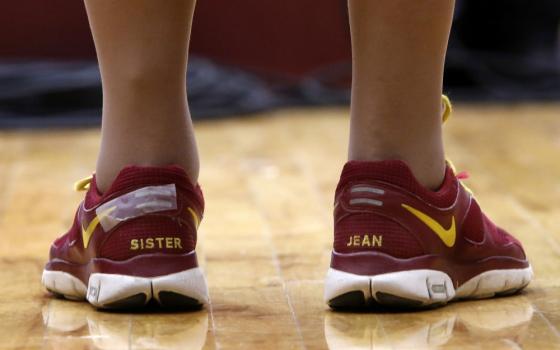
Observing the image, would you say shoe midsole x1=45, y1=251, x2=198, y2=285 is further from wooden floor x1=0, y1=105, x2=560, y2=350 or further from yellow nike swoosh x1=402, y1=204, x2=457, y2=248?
yellow nike swoosh x1=402, y1=204, x2=457, y2=248

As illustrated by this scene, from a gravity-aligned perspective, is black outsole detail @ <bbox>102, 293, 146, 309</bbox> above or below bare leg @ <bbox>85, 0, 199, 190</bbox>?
below

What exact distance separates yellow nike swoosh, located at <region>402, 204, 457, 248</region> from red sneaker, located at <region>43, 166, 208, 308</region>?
0.23 metres

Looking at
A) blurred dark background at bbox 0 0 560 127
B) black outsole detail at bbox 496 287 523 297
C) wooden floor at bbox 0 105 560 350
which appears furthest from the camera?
blurred dark background at bbox 0 0 560 127

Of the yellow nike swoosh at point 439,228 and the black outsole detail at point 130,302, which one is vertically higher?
the yellow nike swoosh at point 439,228

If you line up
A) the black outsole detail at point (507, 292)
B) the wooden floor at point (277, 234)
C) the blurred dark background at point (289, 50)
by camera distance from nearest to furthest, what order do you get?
the wooden floor at point (277, 234)
the black outsole detail at point (507, 292)
the blurred dark background at point (289, 50)

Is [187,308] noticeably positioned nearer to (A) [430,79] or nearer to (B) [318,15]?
(A) [430,79]

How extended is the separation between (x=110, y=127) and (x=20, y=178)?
0.87 metres

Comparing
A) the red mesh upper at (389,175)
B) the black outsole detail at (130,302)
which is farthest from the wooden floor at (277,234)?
the red mesh upper at (389,175)

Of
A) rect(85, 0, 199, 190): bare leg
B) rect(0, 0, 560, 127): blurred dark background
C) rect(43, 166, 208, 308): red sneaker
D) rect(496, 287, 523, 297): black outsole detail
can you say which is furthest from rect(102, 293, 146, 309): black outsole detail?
rect(0, 0, 560, 127): blurred dark background

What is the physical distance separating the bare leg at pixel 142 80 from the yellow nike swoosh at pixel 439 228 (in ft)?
0.81

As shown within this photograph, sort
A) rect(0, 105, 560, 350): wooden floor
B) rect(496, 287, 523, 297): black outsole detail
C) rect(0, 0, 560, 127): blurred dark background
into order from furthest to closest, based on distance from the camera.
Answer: rect(0, 0, 560, 127): blurred dark background
rect(496, 287, 523, 297): black outsole detail
rect(0, 105, 560, 350): wooden floor

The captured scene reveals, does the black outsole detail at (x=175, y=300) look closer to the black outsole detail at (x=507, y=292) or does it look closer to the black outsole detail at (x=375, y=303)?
the black outsole detail at (x=375, y=303)

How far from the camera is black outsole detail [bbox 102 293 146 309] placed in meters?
1.09

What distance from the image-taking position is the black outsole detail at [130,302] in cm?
109
